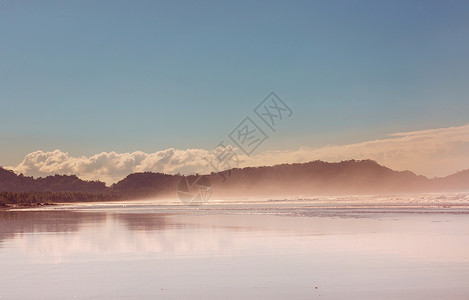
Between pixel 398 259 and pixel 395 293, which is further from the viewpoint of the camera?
pixel 398 259

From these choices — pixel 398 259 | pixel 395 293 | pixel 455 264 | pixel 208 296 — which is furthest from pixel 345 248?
pixel 208 296

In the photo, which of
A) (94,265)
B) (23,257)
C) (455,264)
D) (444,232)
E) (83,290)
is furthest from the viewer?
(444,232)

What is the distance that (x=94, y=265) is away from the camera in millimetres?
15680

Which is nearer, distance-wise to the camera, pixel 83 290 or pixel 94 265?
pixel 83 290

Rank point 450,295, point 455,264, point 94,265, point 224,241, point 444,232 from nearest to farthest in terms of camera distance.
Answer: point 450,295 < point 455,264 < point 94,265 < point 224,241 < point 444,232

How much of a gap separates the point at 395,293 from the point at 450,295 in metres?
1.23

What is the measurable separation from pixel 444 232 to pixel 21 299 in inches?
858

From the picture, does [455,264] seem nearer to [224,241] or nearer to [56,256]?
[224,241]

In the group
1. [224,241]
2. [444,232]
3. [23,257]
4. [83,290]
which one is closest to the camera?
[83,290]

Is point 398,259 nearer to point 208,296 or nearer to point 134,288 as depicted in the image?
point 208,296

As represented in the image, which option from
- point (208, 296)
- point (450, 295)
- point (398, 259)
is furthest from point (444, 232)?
point (208, 296)

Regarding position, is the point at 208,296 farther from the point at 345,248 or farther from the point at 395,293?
the point at 345,248

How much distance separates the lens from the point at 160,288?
1184 centimetres

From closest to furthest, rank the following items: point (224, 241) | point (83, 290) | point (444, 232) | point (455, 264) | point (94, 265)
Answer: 1. point (83, 290)
2. point (455, 264)
3. point (94, 265)
4. point (224, 241)
5. point (444, 232)
